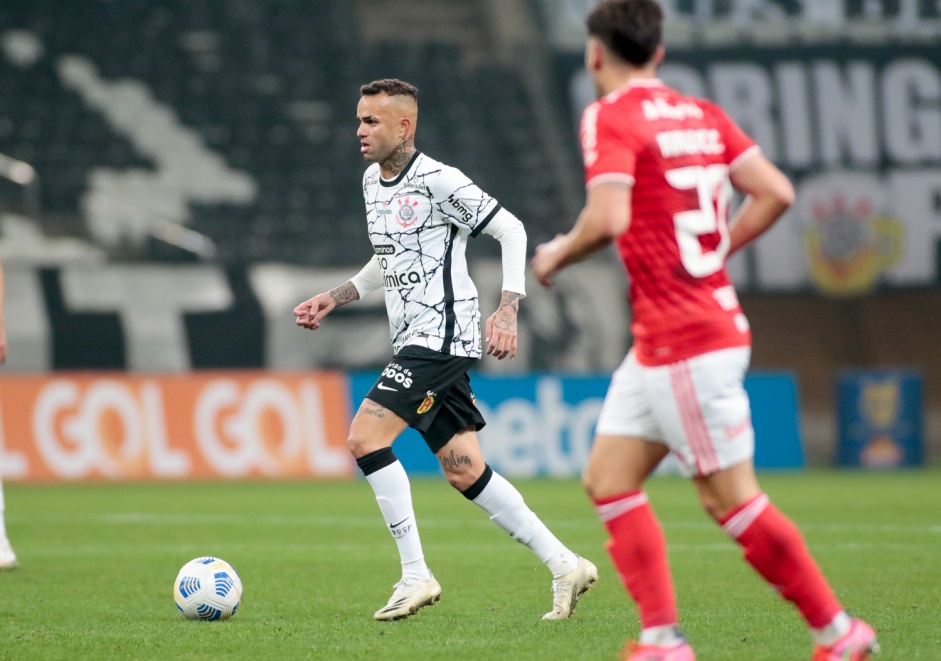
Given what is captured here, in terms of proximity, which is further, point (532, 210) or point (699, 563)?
point (532, 210)

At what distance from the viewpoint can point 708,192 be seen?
4109 millimetres

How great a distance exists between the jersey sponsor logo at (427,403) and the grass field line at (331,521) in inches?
166

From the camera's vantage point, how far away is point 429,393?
5945mm

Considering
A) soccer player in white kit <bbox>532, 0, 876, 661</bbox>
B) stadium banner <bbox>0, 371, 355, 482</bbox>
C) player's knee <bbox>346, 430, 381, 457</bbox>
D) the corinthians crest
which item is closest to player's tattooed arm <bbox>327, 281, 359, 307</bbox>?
player's knee <bbox>346, 430, 381, 457</bbox>

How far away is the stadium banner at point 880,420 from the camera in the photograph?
18.3 meters

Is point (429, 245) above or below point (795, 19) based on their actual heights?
below

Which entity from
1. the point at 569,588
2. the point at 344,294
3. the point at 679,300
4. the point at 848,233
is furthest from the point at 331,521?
the point at 848,233

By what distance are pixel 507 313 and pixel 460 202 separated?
55 cm

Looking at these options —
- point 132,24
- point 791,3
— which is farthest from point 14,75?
point 791,3

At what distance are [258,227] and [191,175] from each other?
4.97 ft

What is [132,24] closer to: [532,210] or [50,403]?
[532,210]

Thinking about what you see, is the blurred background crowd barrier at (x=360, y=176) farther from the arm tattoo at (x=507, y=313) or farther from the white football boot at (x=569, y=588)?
the white football boot at (x=569, y=588)

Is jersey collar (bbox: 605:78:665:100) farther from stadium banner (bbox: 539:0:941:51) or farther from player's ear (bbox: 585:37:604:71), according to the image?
stadium banner (bbox: 539:0:941:51)

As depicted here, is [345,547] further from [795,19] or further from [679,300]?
[795,19]
